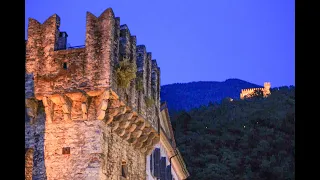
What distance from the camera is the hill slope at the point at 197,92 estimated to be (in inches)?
4988

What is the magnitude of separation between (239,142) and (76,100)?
161ft

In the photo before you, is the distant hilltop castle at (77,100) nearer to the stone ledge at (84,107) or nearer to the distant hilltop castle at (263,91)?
the stone ledge at (84,107)

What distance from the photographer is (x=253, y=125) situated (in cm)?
6731

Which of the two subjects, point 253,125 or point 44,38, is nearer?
point 44,38

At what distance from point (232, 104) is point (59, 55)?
2832 inches

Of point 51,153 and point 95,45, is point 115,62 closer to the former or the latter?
point 95,45

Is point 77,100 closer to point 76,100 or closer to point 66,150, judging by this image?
point 76,100

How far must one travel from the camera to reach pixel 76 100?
14.7 meters

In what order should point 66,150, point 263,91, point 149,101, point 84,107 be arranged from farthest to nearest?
point 263,91, point 149,101, point 66,150, point 84,107

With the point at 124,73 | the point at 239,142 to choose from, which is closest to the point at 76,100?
the point at 124,73

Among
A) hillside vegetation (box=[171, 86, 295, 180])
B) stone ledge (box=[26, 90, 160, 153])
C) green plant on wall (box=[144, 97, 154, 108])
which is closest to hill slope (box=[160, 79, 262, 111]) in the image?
hillside vegetation (box=[171, 86, 295, 180])

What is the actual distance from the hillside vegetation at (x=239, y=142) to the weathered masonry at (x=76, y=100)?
112 ft
